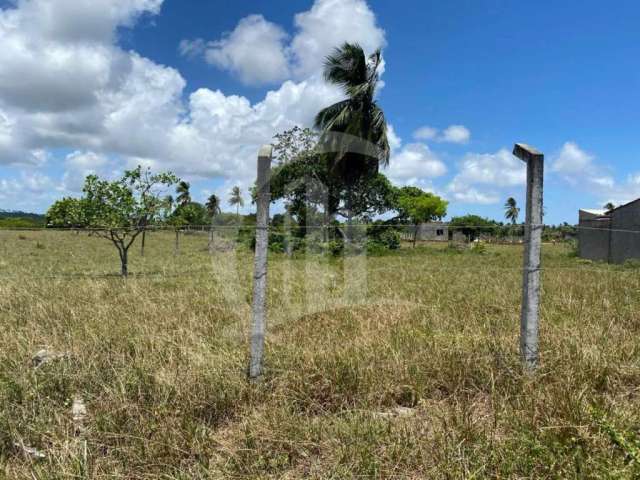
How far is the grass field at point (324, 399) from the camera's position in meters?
2.34

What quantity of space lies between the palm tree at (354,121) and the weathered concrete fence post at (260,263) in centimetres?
1814

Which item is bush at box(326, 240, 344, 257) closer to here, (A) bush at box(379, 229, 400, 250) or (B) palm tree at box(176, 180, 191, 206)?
(A) bush at box(379, 229, 400, 250)

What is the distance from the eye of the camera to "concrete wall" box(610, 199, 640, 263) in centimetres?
1764

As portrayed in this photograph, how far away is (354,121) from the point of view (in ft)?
68.9

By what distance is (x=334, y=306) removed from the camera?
589 cm

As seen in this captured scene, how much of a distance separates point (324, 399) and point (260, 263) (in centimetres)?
115

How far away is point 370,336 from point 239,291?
168 inches

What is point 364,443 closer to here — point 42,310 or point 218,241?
point 42,310

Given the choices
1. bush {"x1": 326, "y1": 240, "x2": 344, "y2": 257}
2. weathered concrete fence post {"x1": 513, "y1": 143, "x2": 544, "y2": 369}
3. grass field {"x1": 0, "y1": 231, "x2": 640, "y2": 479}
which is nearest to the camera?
grass field {"x1": 0, "y1": 231, "x2": 640, "y2": 479}

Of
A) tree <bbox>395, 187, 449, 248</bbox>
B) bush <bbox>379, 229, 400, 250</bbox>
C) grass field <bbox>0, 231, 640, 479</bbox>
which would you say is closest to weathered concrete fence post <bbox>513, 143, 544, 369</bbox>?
grass field <bbox>0, 231, 640, 479</bbox>

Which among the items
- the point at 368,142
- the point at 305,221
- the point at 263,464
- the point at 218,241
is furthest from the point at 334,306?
the point at 368,142

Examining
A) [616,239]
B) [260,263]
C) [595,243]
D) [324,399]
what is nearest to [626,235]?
[616,239]

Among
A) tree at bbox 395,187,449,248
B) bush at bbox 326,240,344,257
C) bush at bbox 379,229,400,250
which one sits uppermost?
tree at bbox 395,187,449,248

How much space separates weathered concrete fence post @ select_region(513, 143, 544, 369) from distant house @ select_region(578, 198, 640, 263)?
15.4 m
